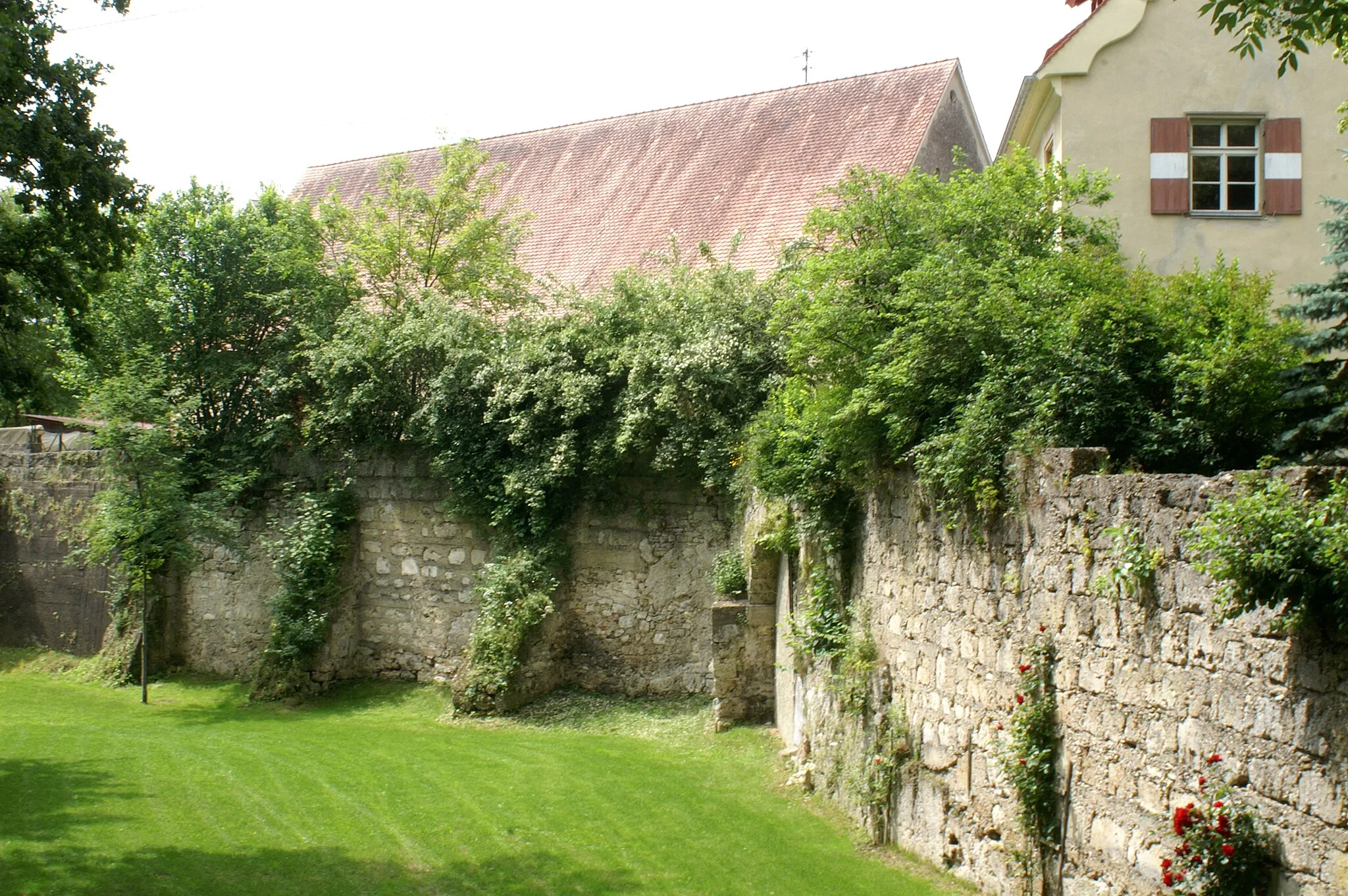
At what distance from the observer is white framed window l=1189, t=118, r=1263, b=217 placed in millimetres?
13039

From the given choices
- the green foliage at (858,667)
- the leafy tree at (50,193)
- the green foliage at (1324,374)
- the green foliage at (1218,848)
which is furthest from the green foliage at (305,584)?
the green foliage at (1218,848)

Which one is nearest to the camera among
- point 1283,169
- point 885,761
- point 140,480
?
point 885,761

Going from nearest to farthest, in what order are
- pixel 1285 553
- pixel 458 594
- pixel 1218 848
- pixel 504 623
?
1. pixel 1285 553
2. pixel 1218 848
3. pixel 504 623
4. pixel 458 594

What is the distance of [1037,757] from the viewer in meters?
6.45

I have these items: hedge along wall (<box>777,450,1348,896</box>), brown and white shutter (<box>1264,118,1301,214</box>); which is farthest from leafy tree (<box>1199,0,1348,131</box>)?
brown and white shutter (<box>1264,118,1301,214</box>)

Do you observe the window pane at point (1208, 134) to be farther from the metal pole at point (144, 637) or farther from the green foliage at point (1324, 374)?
the metal pole at point (144, 637)

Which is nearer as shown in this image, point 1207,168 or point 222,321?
point 1207,168

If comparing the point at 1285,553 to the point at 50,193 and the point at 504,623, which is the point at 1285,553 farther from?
the point at 504,623

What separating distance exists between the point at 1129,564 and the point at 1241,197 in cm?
933

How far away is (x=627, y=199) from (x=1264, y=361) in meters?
17.3

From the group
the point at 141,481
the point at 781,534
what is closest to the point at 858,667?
the point at 781,534

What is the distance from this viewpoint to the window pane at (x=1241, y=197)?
42.7 feet

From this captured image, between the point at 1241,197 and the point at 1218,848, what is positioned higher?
the point at 1241,197

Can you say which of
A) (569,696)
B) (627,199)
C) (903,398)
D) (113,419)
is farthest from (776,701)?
(627,199)
